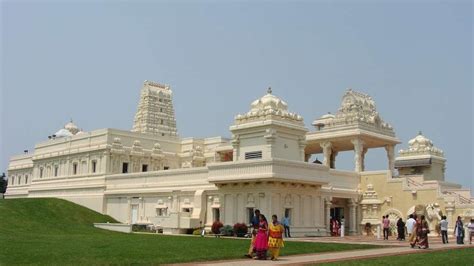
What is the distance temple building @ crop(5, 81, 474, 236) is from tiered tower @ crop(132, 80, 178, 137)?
9827mm

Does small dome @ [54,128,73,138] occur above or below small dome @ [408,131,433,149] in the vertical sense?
above

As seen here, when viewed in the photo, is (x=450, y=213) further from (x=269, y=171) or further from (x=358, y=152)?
(x=269, y=171)

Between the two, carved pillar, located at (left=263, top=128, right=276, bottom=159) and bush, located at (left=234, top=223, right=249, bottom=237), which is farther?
carved pillar, located at (left=263, top=128, right=276, bottom=159)

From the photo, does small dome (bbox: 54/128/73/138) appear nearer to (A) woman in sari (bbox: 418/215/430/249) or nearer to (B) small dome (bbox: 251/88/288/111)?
(B) small dome (bbox: 251/88/288/111)

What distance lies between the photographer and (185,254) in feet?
71.5

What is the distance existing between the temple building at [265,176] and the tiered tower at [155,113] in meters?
9.83

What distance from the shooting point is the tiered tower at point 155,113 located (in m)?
78.8

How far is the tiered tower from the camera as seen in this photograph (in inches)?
3100

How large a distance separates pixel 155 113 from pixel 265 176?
4264 centimetres

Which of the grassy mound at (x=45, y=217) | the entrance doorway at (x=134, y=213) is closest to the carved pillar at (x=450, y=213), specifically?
the grassy mound at (x=45, y=217)

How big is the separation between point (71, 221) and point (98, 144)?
16084 mm

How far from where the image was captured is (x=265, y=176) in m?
39.6

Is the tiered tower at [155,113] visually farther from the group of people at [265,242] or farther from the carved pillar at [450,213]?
the group of people at [265,242]

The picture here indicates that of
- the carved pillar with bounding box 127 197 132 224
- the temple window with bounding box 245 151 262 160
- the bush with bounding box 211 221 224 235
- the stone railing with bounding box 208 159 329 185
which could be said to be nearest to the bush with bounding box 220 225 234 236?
the bush with bounding box 211 221 224 235
